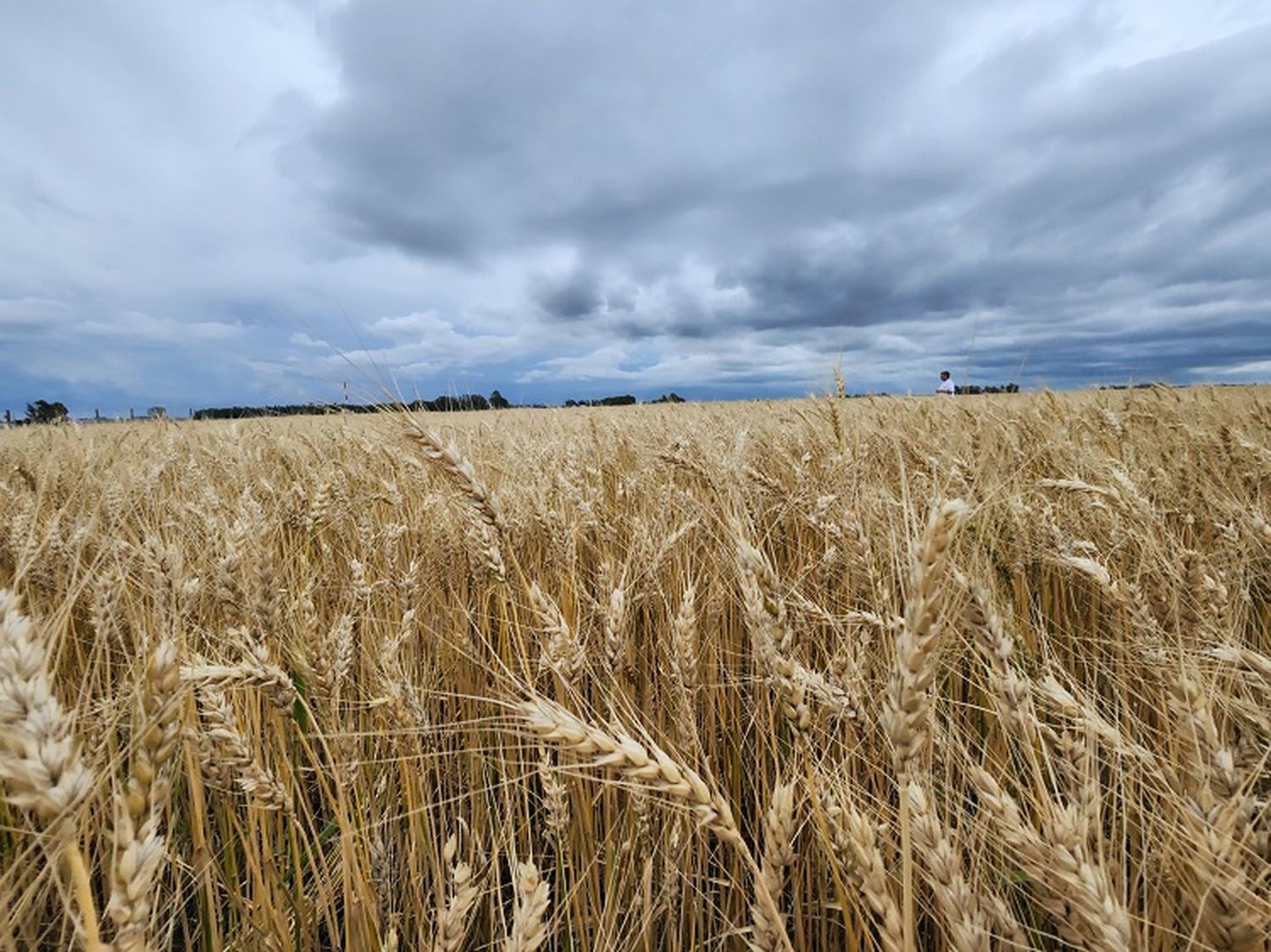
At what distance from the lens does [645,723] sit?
1.75 meters

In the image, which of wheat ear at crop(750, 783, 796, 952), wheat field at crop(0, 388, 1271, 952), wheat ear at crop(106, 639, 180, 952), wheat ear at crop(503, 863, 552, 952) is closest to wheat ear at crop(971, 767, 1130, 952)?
wheat field at crop(0, 388, 1271, 952)

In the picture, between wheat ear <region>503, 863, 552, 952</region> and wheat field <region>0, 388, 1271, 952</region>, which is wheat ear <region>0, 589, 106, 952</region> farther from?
wheat ear <region>503, 863, 552, 952</region>

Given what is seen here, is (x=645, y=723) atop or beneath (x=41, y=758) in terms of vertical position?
beneath

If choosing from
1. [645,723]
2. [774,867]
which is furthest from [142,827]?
[645,723]

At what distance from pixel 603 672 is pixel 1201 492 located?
283 centimetres

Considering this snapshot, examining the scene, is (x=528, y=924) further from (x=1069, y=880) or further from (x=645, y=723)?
(x=645, y=723)

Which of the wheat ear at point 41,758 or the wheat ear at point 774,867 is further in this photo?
the wheat ear at point 774,867

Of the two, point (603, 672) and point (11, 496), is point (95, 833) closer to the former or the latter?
point (603, 672)

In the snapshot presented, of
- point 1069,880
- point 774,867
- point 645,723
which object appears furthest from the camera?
point 645,723

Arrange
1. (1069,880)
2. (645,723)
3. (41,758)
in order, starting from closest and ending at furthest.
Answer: (41,758), (1069,880), (645,723)

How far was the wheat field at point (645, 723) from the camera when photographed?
734 millimetres

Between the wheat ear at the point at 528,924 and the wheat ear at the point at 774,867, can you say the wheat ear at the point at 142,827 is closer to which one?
the wheat ear at the point at 528,924

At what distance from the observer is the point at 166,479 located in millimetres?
3721

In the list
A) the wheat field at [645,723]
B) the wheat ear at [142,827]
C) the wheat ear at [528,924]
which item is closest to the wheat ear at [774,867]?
the wheat field at [645,723]
